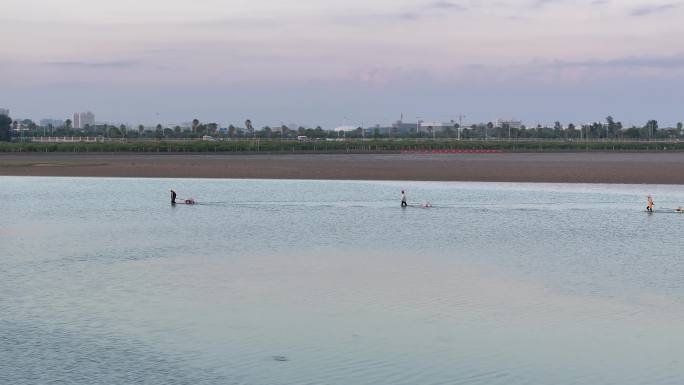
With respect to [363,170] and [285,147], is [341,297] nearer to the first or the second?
[363,170]

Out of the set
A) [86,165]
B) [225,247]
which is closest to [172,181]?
[86,165]

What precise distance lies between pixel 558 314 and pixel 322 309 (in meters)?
6.42

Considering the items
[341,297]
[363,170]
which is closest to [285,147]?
[363,170]

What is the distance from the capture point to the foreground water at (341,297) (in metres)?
18.0

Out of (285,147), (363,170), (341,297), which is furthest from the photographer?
(285,147)

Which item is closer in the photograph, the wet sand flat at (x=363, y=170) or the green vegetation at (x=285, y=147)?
the wet sand flat at (x=363, y=170)

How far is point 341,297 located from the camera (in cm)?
2525

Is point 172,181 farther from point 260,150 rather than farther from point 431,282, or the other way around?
point 260,150

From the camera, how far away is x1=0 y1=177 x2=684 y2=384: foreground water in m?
18.0

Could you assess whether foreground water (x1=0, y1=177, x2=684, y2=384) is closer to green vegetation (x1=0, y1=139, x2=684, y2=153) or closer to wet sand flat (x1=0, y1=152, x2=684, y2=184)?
wet sand flat (x1=0, y1=152, x2=684, y2=184)

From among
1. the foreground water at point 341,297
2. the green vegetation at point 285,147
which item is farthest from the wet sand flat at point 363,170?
the foreground water at point 341,297

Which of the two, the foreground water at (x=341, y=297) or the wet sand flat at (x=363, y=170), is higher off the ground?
the wet sand flat at (x=363, y=170)

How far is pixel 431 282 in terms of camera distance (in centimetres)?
2745

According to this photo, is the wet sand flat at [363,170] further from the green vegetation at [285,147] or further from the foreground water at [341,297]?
the foreground water at [341,297]
